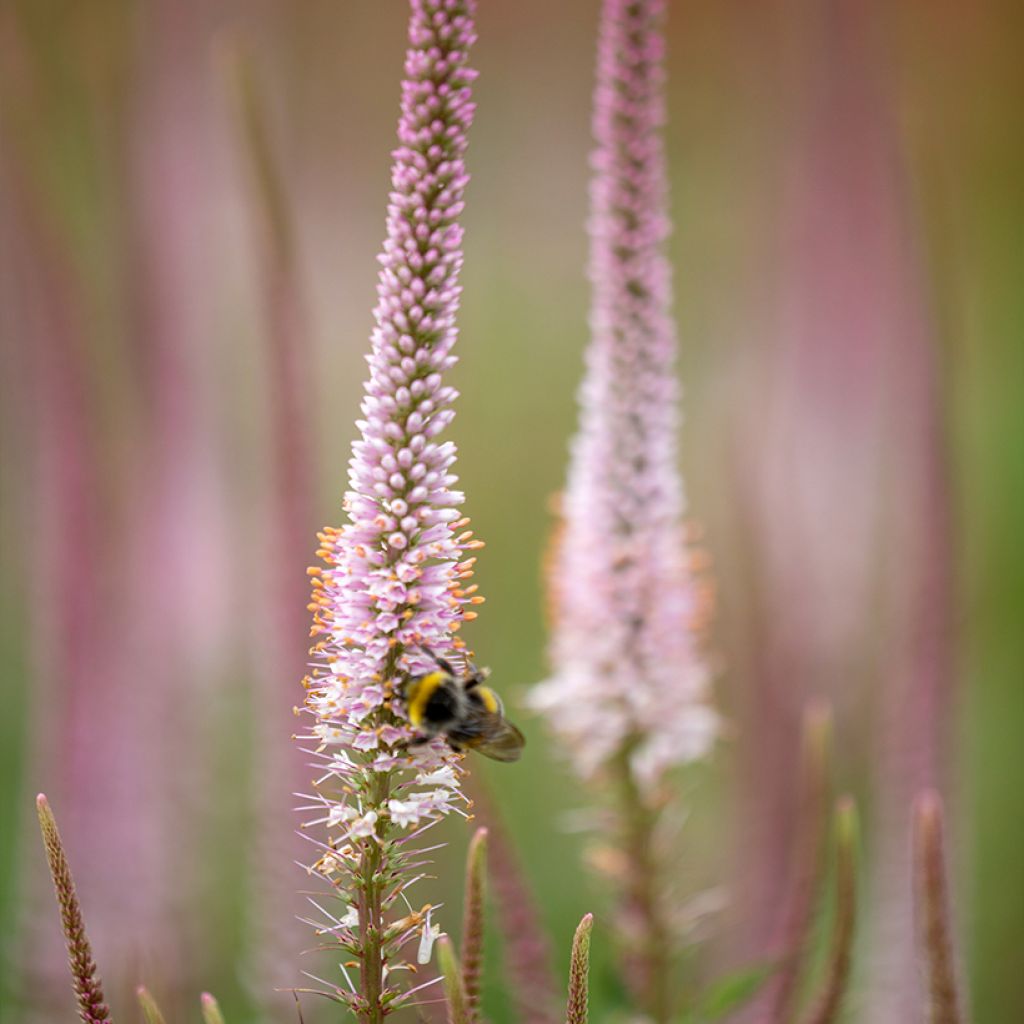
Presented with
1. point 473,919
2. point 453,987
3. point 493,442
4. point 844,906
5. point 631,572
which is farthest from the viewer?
point 493,442

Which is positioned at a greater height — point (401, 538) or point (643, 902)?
point (401, 538)

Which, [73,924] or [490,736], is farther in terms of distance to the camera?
[490,736]

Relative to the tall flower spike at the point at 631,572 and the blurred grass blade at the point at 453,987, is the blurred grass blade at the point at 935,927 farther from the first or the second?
the tall flower spike at the point at 631,572

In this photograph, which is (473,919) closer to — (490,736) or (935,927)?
(490,736)

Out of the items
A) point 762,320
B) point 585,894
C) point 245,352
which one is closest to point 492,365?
point 245,352

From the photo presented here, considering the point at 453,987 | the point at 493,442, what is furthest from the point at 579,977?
the point at 493,442

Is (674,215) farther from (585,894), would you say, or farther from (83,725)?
(83,725)
